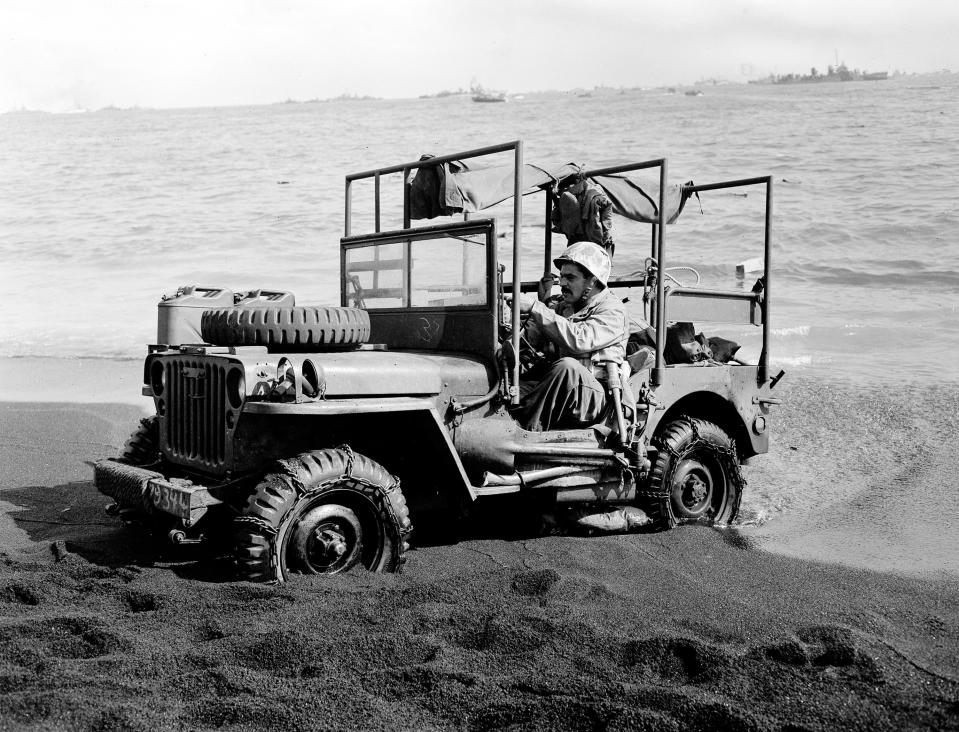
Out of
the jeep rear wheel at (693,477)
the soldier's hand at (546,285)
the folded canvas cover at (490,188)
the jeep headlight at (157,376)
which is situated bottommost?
the jeep rear wheel at (693,477)

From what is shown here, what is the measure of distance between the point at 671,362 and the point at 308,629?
12.5 feet

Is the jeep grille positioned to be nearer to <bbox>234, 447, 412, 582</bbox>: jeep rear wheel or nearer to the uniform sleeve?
<bbox>234, 447, 412, 582</bbox>: jeep rear wheel

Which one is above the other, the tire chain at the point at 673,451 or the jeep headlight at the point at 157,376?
the jeep headlight at the point at 157,376

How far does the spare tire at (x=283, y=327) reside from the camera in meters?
5.25

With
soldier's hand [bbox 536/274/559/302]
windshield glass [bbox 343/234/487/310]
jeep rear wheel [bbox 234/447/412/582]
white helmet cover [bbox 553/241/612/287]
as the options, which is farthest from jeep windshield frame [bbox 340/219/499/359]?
jeep rear wheel [bbox 234/447/412/582]

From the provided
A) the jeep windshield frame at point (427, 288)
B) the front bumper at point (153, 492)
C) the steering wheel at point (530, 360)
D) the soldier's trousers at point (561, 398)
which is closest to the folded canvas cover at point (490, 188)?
the jeep windshield frame at point (427, 288)

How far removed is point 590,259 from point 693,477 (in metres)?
1.82

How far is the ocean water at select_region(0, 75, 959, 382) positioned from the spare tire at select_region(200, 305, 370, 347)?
26.0 ft

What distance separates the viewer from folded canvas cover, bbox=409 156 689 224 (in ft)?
21.5

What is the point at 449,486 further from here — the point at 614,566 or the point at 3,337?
the point at 3,337

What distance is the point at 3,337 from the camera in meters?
18.6

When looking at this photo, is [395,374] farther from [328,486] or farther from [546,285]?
[546,285]

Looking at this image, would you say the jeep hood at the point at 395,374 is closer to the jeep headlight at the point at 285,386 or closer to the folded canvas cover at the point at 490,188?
the jeep headlight at the point at 285,386

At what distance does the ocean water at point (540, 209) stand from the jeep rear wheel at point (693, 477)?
5874 millimetres
